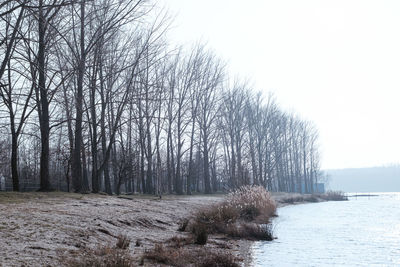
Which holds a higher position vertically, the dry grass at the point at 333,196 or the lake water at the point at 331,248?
the lake water at the point at 331,248

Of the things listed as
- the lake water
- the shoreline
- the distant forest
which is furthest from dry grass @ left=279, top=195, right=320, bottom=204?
the shoreline

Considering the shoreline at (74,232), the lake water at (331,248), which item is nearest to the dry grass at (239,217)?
the shoreline at (74,232)

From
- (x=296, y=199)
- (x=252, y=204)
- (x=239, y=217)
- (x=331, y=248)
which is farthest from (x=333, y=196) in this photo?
(x=331, y=248)

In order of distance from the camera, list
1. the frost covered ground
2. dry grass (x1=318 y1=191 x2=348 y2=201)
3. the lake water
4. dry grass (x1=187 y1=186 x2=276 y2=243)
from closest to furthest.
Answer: the frost covered ground → the lake water → dry grass (x1=187 y1=186 x2=276 y2=243) → dry grass (x1=318 y1=191 x2=348 y2=201)

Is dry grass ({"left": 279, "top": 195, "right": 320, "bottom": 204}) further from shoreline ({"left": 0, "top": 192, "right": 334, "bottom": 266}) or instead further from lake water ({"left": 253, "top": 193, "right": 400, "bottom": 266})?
shoreline ({"left": 0, "top": 192, "right": 334, "bottom": 266})

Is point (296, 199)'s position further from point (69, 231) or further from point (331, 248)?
point (69, 231)

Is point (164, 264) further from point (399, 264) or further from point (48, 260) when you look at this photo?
point (399, 264)

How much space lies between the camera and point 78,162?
21.1 m

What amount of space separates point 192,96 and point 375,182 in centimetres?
14275

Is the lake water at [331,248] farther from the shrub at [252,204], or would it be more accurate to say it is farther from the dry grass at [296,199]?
the dry grass at [296,199]

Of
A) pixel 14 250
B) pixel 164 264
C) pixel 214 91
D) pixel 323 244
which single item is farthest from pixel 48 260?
pixel 214 91

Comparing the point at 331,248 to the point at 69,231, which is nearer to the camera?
the point at 69,231

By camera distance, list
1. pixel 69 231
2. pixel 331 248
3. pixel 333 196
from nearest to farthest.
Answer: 1. pixel 69 231
2. pixel 331 248
3. pixel 333 196

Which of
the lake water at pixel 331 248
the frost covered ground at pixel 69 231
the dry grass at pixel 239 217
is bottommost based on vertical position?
the lake water at pixel 331 248
